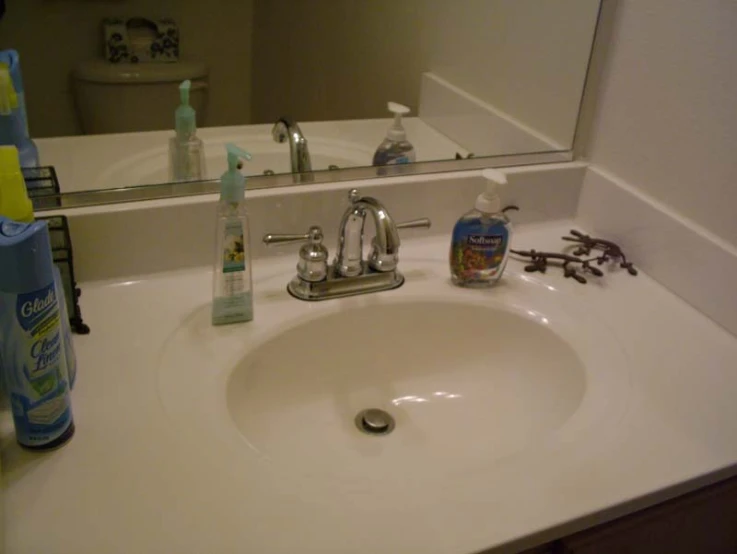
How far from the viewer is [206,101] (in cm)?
108

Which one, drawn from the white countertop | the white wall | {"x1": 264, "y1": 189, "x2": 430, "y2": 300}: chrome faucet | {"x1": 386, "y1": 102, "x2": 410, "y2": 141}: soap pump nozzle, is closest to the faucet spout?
{"x1": 264, "y1": 189, "x2": 430, "y2": 300}: chrome faucet

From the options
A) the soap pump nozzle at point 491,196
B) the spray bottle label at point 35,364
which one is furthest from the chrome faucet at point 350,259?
the spray bottle label at point 35,364

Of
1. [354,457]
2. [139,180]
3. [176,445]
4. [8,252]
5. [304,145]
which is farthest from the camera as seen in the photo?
[304,145]

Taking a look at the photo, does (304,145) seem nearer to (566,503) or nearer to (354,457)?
(354,457)

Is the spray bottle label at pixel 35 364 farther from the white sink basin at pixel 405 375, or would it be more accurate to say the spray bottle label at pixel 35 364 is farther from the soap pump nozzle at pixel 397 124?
the soap pump nozzle at pixel 397 124

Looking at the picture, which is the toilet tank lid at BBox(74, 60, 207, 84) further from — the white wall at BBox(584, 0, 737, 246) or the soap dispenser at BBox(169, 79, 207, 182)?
the white wall at BBox(584, 0, 737, 246)

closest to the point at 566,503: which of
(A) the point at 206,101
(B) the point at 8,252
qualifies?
(B) the point at 8,252

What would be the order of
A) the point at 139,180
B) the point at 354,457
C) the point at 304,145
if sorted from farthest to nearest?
the point at 304,145
the point at 139,180
the point at 354,457

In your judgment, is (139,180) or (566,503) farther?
(139,180)

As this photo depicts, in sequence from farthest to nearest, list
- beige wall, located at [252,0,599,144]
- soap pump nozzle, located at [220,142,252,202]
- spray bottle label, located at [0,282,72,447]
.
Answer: beige wall, located at [252,0,599,144] < soap pump nozzle, located at [220,142,252,202] < spray bottle label, located at [0,282,72,447]

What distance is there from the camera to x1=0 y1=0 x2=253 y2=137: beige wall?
944 mm

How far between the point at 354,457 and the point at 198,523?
0.29 m

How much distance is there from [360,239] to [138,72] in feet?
1.54

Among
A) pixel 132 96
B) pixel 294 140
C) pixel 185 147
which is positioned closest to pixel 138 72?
pixel 132 96
